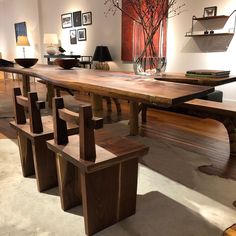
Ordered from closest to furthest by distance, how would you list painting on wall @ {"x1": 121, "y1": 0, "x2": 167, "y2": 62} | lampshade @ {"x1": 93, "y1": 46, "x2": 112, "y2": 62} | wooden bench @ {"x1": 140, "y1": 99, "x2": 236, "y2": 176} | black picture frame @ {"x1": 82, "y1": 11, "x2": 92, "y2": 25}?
wooden bench @ {"x1": 140, "y1": 99, "x2": 236, "y2": 176}, painting on wall @ {"x1": 121, "y1": 0, "x2": 167, "y2": 62}, lampshade @ {"x1": 93, "y1": 46, "x2": 112, "y2": 62}, black picture frame @ {"x1": 82, "y1": 11, "x2": 92, "y2": 25}

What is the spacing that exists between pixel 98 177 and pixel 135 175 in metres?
0.27

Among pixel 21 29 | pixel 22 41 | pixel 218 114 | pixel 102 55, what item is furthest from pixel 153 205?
pixel 21 29

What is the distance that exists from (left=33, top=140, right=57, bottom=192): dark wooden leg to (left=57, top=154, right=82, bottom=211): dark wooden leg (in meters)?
0.27

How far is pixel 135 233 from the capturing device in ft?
4.57

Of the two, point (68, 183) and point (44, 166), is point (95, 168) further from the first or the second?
point (44, 166)

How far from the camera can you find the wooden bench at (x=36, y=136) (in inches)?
63.2

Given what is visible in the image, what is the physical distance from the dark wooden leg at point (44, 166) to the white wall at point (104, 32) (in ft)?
10.6

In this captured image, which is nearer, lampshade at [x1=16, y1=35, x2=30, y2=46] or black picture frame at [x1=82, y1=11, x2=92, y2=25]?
black picture frame at [x1=82, y1=11, x2=92, y2=25]

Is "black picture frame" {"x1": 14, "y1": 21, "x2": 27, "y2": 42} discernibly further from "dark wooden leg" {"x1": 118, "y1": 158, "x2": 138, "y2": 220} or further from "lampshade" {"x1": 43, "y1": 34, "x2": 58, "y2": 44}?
"dark wooden leg" {"x1": 118, "y1": 158, "x2": 138, "y2": 220}

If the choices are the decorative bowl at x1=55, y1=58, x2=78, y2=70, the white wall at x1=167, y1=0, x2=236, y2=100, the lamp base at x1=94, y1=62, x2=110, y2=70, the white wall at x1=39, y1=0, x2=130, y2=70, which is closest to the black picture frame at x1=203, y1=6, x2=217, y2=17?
the white wall at x1=167, y1=0, x2=236, y2=100

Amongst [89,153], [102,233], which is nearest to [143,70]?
[89,153]

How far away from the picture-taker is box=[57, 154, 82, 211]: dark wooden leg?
1509 millimetres

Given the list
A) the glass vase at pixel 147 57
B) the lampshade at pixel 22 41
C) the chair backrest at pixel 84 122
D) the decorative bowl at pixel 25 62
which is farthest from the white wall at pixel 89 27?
the chair backrest at pixel 84 122

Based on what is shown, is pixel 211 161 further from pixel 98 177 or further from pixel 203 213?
pixel 98 177
